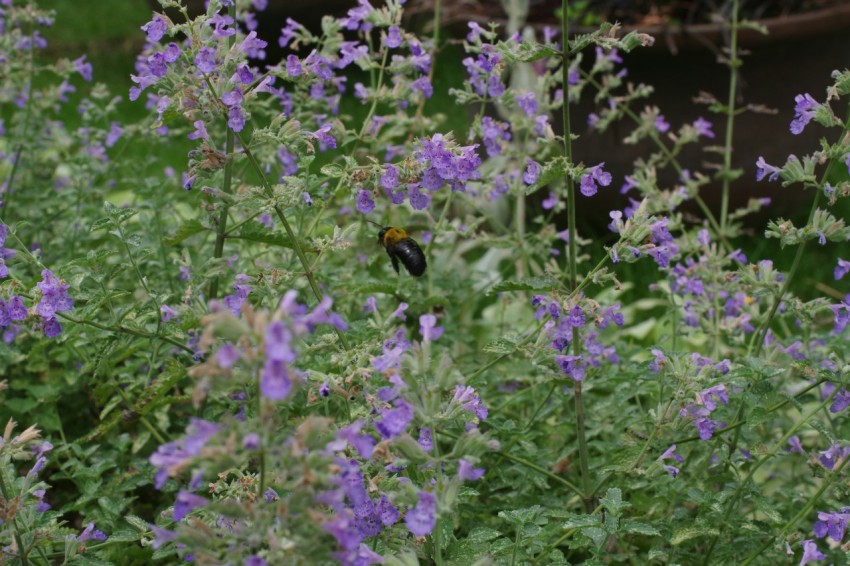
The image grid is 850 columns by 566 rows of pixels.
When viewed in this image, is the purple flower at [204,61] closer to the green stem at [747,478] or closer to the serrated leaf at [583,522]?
the serrated leaf at [583,522]

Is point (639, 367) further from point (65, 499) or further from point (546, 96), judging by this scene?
point (65, 499)

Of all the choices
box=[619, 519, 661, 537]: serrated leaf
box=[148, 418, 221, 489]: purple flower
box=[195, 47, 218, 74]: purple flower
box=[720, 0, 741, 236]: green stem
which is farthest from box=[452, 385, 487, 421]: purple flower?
box=[720, 0, 741, 236]: green stem

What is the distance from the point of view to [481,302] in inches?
168

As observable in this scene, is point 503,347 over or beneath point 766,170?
beneath

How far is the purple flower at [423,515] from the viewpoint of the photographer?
136 centimetres

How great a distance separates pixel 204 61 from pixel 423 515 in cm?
94

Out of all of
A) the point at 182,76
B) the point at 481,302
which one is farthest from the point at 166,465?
the point at 481,302

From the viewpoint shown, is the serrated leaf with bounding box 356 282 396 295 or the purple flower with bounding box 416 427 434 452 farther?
the serrated leaf with bounding box 356 282 396 295

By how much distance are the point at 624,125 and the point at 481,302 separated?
112 centimetres

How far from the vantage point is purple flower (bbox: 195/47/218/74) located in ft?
6.11

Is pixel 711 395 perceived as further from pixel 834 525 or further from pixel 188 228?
pixel 188 228

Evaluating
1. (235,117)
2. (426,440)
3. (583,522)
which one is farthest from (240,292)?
(583,522)

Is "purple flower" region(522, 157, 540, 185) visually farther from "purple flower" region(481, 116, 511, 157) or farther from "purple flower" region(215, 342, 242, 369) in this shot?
"purple flower" region(215, 342, 242, 369)

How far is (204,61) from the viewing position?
1865mm
